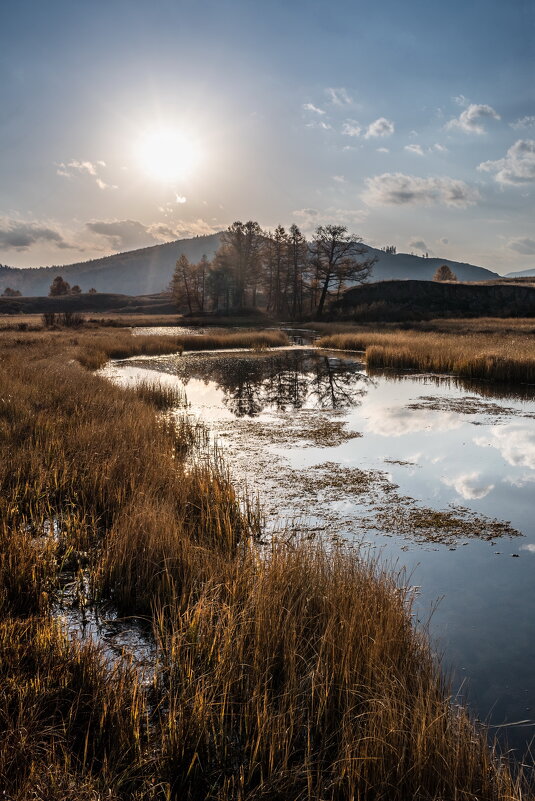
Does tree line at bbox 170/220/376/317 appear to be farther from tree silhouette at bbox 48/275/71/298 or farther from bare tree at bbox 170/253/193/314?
tree silhouette at bbox 48/275/71/298

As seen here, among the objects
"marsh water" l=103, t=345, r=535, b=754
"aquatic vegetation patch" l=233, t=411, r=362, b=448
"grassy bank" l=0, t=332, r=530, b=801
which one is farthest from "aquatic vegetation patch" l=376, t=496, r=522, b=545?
"aquatic vegetation patch" l=233, t=411, r=362, b=448

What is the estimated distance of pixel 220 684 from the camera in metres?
3.10

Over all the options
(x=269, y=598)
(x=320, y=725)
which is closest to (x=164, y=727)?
(x=320, y=725)

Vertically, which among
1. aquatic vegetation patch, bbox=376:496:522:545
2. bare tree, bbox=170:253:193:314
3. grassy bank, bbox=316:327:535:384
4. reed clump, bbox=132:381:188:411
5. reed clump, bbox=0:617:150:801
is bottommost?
aquatic vegetation patch, bbox=376:496:522:545

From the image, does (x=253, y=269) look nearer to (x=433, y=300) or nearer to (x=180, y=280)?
(x=180, y=280)

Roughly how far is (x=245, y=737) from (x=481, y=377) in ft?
63.9

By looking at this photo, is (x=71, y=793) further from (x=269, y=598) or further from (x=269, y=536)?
(x=269, y=536)

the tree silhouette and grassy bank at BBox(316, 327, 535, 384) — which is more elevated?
the tree silhouette

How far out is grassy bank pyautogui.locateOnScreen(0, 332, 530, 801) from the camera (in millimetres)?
2523

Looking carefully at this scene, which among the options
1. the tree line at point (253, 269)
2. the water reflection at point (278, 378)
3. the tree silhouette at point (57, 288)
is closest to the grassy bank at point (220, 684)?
the water reflection at point (278, 378)

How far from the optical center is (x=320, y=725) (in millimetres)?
2924

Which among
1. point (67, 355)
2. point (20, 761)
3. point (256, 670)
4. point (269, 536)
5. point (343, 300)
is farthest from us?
point (343, 300)

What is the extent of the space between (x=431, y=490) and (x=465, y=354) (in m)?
15.0

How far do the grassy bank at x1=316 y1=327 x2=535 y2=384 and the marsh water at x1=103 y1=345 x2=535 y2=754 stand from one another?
173cm
